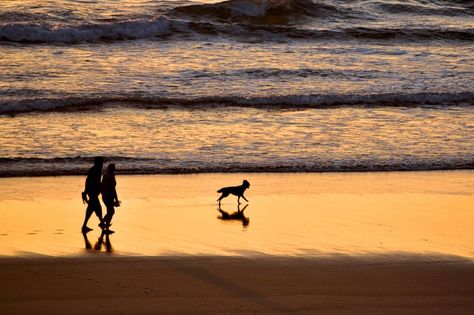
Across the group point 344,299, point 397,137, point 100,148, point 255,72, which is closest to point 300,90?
point 255,72

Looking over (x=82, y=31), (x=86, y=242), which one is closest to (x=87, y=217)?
(x=86, y=242)

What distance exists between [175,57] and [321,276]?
17.7 meters

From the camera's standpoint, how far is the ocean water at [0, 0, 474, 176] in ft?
52.1

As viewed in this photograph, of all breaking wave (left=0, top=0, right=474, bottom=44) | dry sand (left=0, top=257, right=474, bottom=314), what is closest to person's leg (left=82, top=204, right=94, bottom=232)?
dry sand (left=0, top=257, right=474, bottom=314)

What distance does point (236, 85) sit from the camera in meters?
22.5

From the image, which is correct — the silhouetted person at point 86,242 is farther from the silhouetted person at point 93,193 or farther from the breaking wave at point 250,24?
the breaking wave at point 250,24

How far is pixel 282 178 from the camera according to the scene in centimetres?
1418

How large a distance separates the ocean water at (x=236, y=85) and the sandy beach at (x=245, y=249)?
181 cm

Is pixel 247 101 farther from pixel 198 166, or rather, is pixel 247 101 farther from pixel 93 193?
pixel 93 193

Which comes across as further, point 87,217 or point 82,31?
point 82,31

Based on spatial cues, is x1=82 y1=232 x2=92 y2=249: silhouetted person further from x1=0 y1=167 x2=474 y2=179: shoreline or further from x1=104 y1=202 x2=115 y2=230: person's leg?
x1=0 y1=167 x2=474 y2=179: shoreline

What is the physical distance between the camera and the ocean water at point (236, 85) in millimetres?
15867

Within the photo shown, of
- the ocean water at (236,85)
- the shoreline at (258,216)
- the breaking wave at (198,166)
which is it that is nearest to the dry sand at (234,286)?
the shoreline at (258,216)

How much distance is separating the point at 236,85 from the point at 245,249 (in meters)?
12.7
